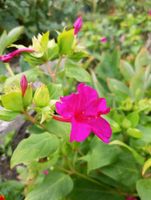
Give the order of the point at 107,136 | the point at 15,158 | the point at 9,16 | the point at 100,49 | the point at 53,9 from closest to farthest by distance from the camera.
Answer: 1. the point at 107,136
2. the point at 15,158
3. the point at 9,16
4. the point at 53,9
5. the point at 100,49

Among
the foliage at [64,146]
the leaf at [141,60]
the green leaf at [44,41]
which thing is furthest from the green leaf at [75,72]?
the leaf at [141,60]

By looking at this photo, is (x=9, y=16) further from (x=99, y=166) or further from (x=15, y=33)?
(x=99, y=166)

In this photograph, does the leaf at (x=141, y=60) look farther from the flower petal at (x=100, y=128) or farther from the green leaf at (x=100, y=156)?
the flower petal at (x=100, y=128)

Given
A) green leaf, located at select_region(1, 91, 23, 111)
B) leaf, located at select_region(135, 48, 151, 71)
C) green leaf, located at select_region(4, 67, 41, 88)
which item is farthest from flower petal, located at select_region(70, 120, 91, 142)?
leaf, located at select_region(135, 48, 151, 71)

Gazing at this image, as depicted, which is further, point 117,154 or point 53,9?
point 53,9

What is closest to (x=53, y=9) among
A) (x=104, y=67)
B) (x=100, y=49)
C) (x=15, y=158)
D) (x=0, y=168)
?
(x=100, y=49)

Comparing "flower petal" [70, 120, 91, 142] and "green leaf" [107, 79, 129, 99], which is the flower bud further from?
"green leaf" [107, 79, 129, 99]

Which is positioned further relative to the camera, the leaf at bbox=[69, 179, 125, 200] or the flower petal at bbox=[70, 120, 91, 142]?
the leaf at bbox=[69, 179, 125, 200]
